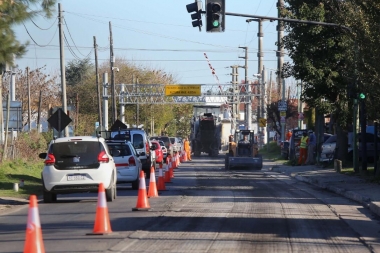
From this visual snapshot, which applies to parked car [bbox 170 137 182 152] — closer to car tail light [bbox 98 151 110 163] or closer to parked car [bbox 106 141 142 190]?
parked car [bbox 106 141 142 190]

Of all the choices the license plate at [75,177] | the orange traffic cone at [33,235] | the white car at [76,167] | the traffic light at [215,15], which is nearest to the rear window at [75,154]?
the white car at [76,167]

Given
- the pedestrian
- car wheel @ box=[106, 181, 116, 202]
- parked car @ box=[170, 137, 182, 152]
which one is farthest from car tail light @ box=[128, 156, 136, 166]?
parked car @ box=[170, 137, 182, 152]

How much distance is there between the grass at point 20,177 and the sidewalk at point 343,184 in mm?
9475

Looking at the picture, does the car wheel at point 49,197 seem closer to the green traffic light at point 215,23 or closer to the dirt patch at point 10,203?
the dirt patch at point 10,203

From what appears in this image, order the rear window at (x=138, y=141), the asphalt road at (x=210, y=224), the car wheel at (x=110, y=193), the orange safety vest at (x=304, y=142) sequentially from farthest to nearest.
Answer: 1. the orange safety vest at (x=304, y=142)
2. the rear window at (x=138, y=141)
3. the car wheel at (x=110, y=193)
4. the asphalt road at (x=210, y=224)

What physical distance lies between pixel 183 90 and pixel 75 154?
5162cm

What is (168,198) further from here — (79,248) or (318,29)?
(318,29)

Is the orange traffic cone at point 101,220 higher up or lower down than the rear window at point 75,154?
lower down

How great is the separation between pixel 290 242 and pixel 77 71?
81171mm

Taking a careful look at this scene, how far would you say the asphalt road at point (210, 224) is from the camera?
466 inches

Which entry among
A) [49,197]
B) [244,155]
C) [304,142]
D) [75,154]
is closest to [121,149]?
[49,197]

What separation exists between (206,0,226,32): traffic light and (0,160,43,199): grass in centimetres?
749

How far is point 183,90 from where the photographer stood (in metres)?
71.3

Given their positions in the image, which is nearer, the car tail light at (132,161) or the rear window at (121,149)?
the car tail light at (132,161)
